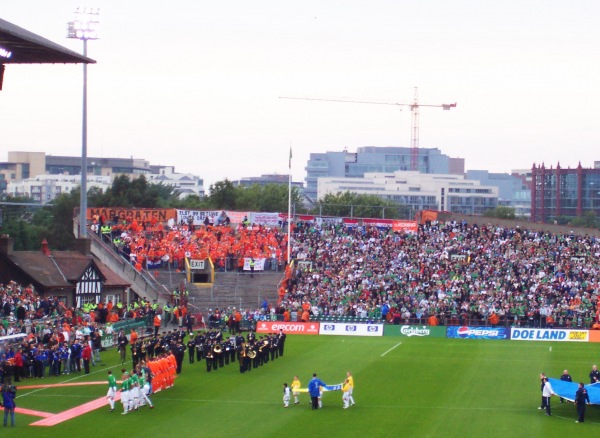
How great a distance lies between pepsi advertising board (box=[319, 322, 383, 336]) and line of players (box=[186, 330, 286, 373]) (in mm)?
12020

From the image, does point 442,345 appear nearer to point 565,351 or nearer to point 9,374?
point 565,351

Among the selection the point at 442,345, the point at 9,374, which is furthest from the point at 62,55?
the point at 442,345

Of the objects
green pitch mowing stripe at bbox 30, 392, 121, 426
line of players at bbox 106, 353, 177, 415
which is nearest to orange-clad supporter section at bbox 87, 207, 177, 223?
line of players at bbox 106, 353, 177, 415

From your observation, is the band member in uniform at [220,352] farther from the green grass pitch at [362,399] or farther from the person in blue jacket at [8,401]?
the person in blue jacket at [8,401]

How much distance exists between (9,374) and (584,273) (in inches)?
1482

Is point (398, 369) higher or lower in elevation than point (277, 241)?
lower

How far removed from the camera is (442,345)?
177 ft

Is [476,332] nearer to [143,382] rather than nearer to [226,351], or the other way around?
[226,351]

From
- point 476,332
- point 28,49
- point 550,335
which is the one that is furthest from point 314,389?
point 550,335

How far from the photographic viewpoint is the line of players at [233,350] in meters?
42.6

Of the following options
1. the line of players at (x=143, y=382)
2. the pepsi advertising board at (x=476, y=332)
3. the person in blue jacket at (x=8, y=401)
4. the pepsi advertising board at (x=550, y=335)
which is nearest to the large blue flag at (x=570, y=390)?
the line of players at (x=143, y=382)

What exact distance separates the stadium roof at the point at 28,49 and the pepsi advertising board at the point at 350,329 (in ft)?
75.0

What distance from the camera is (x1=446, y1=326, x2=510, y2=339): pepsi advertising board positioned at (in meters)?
57.5

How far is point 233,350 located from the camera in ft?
148
